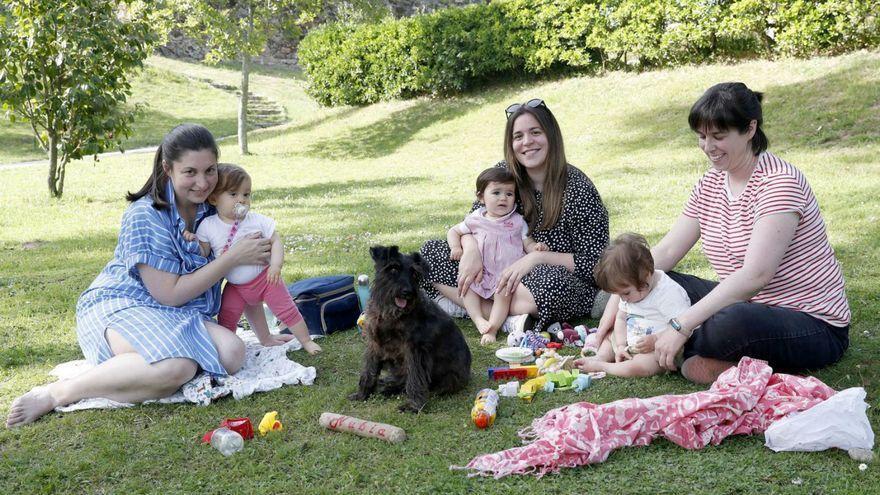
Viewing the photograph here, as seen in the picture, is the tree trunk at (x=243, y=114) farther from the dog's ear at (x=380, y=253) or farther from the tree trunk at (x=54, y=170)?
the dog's ear at (x=380, y=253)

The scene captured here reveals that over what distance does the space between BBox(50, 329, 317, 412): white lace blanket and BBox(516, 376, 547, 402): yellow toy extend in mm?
1373

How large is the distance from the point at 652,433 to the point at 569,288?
6.89ft

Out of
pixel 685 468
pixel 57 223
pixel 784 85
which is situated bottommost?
pixel 57 223

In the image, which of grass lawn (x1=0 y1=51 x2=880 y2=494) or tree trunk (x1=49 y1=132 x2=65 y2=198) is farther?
tree trunk (x1=49 y1=132 x2=65 y2=198)

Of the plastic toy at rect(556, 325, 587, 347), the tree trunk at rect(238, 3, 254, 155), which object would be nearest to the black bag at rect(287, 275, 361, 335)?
the plastic toy at rect(556, 325, 587, 347)

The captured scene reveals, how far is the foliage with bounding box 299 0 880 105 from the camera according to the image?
14312 mm

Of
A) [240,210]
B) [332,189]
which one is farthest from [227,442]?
[332,189]

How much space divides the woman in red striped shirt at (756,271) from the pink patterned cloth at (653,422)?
375mm

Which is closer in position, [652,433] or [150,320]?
[652,433]

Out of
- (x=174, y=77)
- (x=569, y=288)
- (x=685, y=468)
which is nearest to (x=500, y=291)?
(x=569, y=288)

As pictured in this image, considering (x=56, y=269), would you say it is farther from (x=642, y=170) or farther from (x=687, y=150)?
(x=687, y=150)

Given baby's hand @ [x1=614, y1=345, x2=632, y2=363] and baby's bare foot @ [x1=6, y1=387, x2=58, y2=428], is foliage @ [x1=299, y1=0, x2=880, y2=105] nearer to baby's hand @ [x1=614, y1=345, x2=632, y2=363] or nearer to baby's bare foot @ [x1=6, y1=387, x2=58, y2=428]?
baby's hand @ [x1=614, y1=345, x2=632, y2=363]

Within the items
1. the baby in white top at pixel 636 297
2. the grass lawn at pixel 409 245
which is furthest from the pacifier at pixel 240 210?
the baby in white top at pixel 636 297

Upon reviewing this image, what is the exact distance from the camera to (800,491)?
321 centimetres
